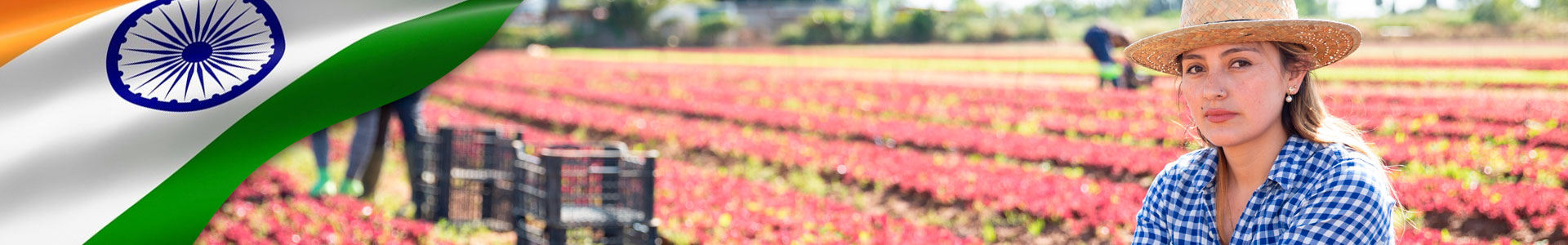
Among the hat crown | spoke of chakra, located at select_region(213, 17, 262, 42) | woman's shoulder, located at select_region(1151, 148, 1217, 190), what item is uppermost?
the hat crown

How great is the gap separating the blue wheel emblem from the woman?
5.42 feet

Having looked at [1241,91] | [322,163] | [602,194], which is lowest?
[322,163]

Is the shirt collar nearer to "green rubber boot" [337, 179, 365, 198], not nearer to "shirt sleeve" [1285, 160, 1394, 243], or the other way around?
"shirt sleeve" [1285, 160, 1394, 243]

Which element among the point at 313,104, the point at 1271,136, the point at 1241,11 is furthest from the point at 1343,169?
the point at 313,104

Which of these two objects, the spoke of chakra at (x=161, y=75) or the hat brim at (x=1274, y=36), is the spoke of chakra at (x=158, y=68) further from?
the hat brim at (x=1274, y=36)

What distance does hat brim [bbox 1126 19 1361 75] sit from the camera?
7.10ft

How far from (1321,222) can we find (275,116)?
1882mm

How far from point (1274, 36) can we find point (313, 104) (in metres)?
1.79

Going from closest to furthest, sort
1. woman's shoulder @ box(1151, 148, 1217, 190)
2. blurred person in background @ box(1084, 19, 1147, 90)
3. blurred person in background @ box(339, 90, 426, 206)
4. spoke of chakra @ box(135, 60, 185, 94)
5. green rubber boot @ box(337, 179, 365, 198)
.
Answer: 1. spoke of chakra @ box(135, 60, 185, 94)
2. woman's shoulder @ box(1151, 148, 1217, 190)
3. blurred person in background @ box(339, 90, 426, 206)
4. green rubber boot @ box(337, 179, 365, 198)
5. blurred person in background @ box(1084, 19, 1147, 90)

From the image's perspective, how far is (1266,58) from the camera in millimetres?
2254

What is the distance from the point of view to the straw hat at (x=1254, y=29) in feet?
7.14

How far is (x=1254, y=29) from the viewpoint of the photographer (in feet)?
7.18

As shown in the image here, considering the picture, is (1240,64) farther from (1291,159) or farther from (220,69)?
(220,69)

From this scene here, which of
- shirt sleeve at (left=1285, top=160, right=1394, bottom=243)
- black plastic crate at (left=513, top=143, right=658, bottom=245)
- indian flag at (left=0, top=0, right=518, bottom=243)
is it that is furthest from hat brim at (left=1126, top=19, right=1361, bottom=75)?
black plastic crate at (left=513, top=143, right=658, bottom=245)
